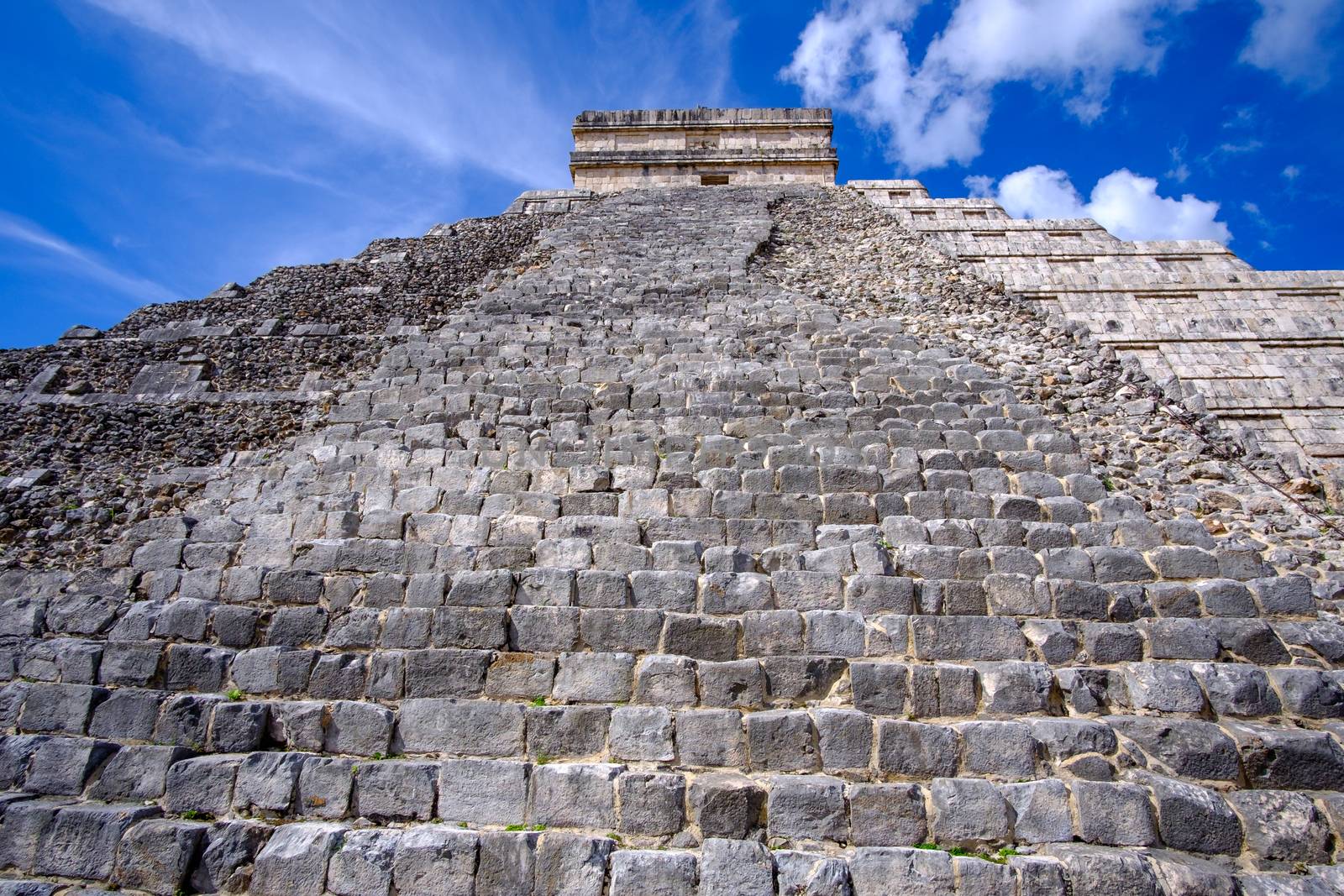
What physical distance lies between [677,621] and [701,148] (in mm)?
12095

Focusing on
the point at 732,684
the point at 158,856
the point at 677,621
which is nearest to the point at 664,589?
the point at 677,621

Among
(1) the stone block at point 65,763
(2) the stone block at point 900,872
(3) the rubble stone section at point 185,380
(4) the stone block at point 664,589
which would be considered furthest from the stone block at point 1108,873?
(3) the rubble stone section at point 185,380

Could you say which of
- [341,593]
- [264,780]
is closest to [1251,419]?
[341,593]

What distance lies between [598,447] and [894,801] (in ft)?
11.4

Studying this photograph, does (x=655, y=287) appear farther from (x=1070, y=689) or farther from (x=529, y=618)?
(x=1070, y=689)

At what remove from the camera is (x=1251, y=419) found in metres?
8.25

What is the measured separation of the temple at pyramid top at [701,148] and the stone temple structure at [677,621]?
7.05 meters

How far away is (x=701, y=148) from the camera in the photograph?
47.0 ft

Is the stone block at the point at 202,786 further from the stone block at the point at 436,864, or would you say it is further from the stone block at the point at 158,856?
the stone block at the point at 436,864

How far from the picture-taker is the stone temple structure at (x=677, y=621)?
12.4 feet

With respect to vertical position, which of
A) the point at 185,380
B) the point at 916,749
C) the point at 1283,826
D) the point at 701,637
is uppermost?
the point at 185,380

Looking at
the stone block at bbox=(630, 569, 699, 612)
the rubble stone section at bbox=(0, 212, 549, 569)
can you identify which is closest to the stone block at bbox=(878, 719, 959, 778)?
the stone block at bbox=(630, 569, 699, 612)

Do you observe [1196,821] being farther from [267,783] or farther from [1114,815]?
[267,783]

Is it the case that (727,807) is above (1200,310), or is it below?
below
